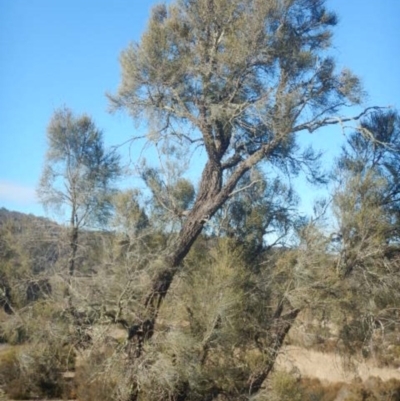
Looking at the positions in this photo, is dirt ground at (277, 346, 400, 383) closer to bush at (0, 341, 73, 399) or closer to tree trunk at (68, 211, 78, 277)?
bush at (0, 341, 73, 399)

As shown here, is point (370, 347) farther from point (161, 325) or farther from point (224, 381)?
point (161, 325)

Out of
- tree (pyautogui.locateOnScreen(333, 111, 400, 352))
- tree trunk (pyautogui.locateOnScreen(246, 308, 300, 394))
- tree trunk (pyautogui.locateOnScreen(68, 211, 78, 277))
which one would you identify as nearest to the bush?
tree trunk (pyautogui.locateOnScreen(68, 211, 78, 277))

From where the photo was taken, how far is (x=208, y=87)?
1052 centimetres

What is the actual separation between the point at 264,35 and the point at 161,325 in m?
5.94

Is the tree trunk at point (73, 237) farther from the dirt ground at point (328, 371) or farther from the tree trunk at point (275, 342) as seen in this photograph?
the dirt ground at point (328, 371)

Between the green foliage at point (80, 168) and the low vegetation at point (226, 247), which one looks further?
the green foliage at point (80, 168)

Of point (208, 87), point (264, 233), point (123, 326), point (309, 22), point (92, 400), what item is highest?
point (309, 22)

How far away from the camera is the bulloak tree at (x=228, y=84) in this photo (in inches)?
400

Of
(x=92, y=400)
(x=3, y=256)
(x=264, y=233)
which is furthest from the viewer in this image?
(x=3, y=256)

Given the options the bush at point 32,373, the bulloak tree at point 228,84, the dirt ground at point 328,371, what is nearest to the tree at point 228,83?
the bulloak tree at point 228,84

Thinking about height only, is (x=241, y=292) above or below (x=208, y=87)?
below

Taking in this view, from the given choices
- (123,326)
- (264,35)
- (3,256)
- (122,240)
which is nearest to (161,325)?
(123,326)

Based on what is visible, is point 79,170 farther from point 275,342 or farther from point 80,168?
point 275,342

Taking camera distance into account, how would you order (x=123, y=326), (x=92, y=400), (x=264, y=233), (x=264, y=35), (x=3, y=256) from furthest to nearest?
(x=3, y=256), (x=264, y=233), (x=92, y=400), (x=264, y=35), (x=123, y=326)
